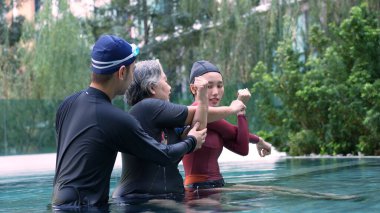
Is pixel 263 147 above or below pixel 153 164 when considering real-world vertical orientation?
above

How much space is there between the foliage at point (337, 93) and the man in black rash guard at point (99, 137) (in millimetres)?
7058

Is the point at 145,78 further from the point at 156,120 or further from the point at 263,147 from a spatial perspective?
the point at 263,147

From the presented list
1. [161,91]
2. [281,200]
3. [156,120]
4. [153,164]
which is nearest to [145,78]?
[161,91]

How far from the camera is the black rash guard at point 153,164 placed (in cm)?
363

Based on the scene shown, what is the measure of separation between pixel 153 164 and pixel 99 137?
1.85 feet

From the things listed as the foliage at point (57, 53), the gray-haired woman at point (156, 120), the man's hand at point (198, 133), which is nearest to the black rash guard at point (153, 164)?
the gray-haired woman at point (156, 120)

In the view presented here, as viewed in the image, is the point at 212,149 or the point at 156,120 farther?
the point at 212,149

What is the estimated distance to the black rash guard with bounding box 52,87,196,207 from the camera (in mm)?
3211

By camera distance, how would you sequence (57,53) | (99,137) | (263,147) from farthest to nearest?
(57,53), (263,147), (99,137)

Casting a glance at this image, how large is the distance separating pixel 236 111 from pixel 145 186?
69cm

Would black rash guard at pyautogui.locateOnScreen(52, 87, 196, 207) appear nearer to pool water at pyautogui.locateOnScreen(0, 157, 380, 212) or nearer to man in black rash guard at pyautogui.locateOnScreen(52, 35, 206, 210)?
man in black rash guard at pyautogui.locateOnScreen(52, 35, 206, 210)

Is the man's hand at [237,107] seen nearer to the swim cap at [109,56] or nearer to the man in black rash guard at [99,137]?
the man in black rash guard at [99,137]

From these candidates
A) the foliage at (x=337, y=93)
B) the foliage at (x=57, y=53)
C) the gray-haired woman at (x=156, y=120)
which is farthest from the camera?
the foliage at (x=57, y=53)

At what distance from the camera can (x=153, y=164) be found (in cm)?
371
